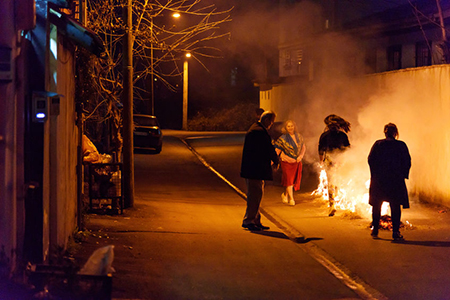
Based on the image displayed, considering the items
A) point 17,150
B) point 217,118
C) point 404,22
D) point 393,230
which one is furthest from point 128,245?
point 217,118

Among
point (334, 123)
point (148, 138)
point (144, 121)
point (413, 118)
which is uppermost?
point (144, 121)

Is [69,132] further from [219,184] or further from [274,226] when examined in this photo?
[219,184]

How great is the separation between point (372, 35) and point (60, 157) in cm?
1891

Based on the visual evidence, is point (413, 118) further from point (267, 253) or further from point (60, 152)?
point (60, 152)

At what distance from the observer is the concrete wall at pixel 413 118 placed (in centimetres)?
1066

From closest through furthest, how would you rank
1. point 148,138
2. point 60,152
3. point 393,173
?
point 60,152 < point 393,173 < point 148,138

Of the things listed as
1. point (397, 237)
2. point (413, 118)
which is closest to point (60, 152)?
point (397, 237)

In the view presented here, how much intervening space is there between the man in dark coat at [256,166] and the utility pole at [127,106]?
2.59m

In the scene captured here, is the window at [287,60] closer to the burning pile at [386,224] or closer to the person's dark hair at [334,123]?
the person's dark hair at [334,123]

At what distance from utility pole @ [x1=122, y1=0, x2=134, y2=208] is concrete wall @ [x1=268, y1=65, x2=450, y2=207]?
A: 4.06 metres

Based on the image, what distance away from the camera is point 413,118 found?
11.6 m

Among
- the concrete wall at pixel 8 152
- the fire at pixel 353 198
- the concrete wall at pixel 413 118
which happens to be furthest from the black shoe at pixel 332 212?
the concrete wall at pixel 8 152

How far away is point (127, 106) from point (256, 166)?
2965mm

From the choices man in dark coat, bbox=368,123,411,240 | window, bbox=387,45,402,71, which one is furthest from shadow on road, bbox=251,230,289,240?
window, bbox=387,45,402,71
